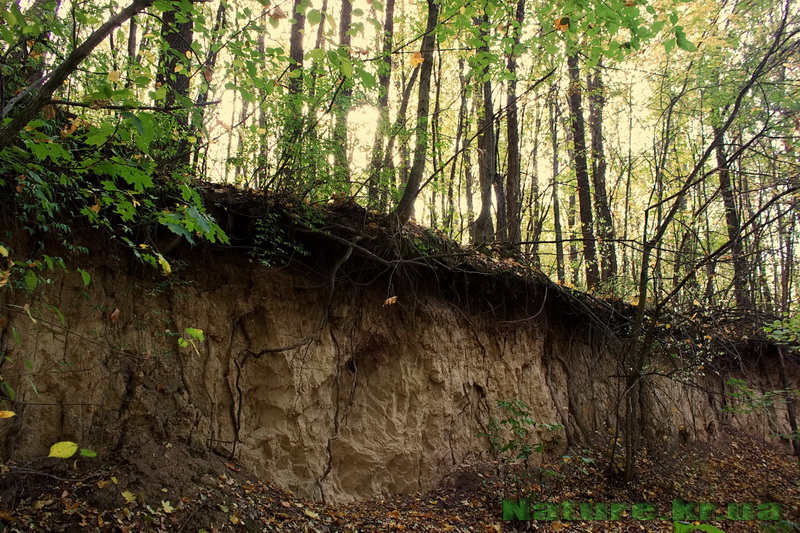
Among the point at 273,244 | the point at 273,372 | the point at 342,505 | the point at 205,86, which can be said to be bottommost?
the point at 342,505

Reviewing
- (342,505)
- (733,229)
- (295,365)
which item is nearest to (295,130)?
(295,365)

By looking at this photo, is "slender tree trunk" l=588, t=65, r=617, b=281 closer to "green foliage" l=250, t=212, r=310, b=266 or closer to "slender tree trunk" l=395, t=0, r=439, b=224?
"slender tree trunk" l=395, t=0, r=439, b=224

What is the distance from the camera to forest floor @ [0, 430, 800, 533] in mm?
3475

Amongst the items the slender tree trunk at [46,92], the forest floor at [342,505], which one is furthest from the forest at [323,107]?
the forest floor at [342,505]

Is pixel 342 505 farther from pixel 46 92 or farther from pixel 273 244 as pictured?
pixel 46 92

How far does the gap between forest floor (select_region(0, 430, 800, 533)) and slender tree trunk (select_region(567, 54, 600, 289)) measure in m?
4.03

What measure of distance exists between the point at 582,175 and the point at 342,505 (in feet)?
30.8

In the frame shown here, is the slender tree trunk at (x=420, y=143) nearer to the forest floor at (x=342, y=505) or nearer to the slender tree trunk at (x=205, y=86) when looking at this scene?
the slender tree trunk at (x=205, y=86)

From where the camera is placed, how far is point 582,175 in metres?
11.1

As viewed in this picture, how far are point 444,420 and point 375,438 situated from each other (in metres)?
1.22

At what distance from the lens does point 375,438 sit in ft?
19.2

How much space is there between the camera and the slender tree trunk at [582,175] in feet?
33.0

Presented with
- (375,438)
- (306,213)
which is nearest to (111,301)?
(306,213)

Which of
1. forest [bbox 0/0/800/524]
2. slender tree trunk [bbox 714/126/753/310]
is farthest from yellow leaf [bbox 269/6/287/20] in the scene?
slender tree trunk [bbox 714/126/753/310]
